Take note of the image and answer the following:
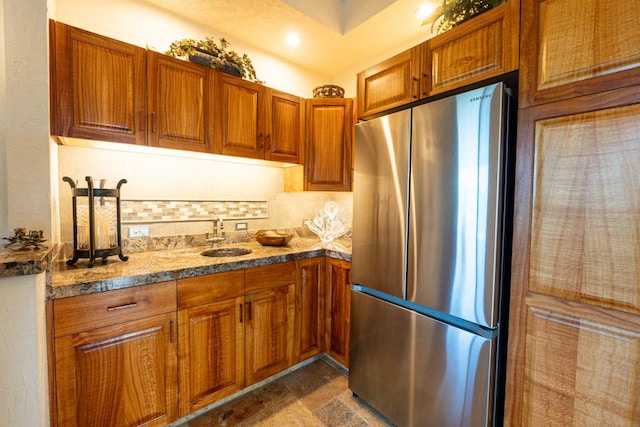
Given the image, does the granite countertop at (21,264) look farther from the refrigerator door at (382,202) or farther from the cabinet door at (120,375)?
the refrigerator door at (382,202)

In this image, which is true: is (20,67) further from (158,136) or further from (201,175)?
(201,175)

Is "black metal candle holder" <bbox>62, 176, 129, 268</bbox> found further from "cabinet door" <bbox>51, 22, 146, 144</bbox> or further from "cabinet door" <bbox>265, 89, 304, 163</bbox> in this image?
"cabinet door" <bbox>265, 89, 304, 163</bbox>

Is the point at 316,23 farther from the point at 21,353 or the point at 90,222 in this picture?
the point at 21,353

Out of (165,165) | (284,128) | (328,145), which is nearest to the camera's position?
(165,165)

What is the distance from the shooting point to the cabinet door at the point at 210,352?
145 centimetres

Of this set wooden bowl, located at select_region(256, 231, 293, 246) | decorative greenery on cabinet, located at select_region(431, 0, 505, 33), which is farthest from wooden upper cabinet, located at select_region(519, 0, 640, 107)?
wooden bowl, located at select_region(256, 231, 293, 246)

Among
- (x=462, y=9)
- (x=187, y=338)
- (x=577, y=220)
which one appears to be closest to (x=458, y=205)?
(x=577, y=220)

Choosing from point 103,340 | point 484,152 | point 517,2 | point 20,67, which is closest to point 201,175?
point 20,67

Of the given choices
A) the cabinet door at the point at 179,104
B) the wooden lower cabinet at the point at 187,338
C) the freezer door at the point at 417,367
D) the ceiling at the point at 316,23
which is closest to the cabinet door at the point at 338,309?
the wooden lower cabinet at the point at 187,338

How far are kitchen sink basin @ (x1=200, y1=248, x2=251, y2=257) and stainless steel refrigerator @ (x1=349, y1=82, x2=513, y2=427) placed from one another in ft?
3.02

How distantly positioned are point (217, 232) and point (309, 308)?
3.08ft

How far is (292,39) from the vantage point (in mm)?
2201

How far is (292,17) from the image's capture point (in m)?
1.94

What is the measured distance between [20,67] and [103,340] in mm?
1273
